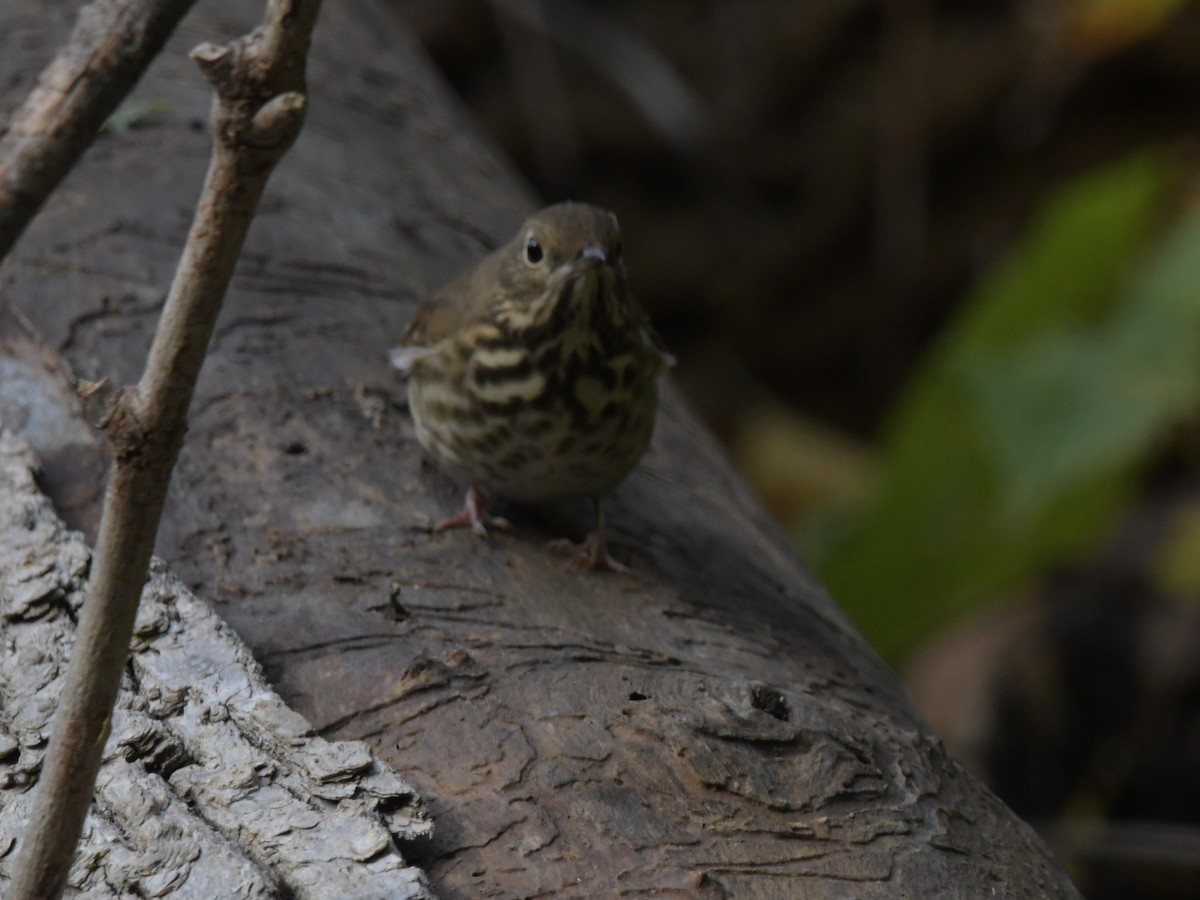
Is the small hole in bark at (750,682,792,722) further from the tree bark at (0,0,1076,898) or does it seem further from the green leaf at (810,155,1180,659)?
the green leaf at (810,155,1180,659)

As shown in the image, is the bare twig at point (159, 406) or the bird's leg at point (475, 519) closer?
the bare twig at point (159, 406)

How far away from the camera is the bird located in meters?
3.01

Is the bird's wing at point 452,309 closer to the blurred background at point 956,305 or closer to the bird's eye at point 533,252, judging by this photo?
the bird's eye at point 533,252

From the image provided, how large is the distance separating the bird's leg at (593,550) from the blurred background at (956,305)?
2.40m

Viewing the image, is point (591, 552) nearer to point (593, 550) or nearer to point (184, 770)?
point (593, 550)

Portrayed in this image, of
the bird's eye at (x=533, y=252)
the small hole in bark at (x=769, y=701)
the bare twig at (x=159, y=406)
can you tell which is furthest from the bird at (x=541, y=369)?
the bare twig at (x=159, y=406)

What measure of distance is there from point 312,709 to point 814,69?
6.65 metres

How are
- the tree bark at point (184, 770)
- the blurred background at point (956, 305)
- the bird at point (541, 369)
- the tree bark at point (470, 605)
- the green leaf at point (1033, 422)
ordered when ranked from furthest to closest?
1. the blurred background at point (956, 305)
2. the green leaf at point (1033, 422)
3. the bird at point (541, 369)
4. the tree bark at point (470, 605)
5. the tree bark at point (184, 770)

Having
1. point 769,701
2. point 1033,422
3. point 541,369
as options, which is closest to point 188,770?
point 769,701

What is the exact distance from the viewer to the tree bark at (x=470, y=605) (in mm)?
1987

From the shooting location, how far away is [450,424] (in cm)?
299

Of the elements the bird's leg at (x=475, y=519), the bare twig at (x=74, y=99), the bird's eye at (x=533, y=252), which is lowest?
the bird's leg at (x=475, y=519)

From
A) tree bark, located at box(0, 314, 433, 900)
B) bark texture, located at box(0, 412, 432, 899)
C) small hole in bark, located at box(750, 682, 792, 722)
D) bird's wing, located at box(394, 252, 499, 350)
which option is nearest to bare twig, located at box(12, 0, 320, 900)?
tree bark, located at box(0, 314, 433, 900)

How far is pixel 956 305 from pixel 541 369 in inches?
226
